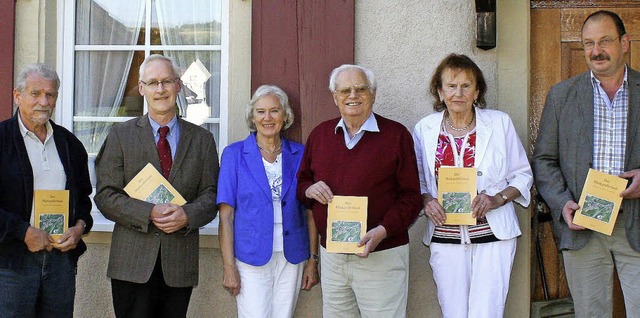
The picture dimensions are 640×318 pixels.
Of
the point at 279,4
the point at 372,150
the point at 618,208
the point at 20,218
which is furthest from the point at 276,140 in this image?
the point at 618,208

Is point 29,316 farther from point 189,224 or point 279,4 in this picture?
point 279,4

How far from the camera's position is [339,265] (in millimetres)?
3846

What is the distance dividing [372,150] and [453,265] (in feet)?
2.45

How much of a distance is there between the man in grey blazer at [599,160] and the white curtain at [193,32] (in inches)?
92.5

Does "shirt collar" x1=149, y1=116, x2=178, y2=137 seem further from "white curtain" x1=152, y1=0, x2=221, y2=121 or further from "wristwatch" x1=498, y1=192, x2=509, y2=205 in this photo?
"wristwatch" x1=498, y1=192, x2=509, y2=205

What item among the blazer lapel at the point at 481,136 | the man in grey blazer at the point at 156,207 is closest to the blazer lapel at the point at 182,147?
the man in grey blazer at the point at 156,207

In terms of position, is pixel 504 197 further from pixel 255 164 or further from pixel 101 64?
pixel 101 64

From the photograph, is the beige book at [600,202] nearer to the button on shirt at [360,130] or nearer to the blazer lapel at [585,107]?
the blazer lapel at [585,107]

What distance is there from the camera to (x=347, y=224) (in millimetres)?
3736

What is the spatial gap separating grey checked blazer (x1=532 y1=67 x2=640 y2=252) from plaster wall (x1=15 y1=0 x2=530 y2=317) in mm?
629

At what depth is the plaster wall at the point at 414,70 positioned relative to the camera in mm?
4617

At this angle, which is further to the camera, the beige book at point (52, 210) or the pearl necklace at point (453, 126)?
the pearl necklace at point (453, 126)

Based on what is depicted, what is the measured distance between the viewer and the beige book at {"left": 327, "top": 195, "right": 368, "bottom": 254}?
3.72m

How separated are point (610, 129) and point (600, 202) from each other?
408mm
